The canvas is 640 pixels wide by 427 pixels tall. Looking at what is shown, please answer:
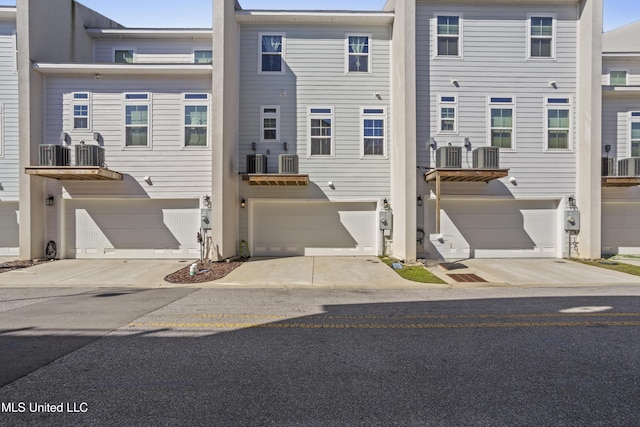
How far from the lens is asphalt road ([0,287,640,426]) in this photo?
9.21ft

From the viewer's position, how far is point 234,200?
40.3 feet

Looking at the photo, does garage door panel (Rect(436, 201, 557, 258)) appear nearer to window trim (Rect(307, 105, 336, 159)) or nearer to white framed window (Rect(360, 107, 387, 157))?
white framed window (Rect(360, 107, 387, 157))

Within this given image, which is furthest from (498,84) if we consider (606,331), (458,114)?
(606,331)

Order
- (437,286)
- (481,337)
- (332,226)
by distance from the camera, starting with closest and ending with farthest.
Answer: (481,337)
(437,286)
(332,226)

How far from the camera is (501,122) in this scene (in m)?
12.2

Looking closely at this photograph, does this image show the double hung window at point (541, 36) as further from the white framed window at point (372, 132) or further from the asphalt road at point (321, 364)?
the asphalt road at point (321, 364)

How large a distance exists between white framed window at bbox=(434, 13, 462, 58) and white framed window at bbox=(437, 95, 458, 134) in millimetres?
1635

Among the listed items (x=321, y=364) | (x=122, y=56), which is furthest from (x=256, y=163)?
(x=321, y=364)

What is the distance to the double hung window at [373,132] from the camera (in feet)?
42.0

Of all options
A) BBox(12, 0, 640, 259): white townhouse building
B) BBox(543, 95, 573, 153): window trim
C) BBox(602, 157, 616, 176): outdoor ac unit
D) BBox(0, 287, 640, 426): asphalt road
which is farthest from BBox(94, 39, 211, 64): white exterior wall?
BBox(602, 157, 616, 176): outdoor ac unit

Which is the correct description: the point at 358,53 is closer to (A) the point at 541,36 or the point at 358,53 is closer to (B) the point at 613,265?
(A) the point at 541,36

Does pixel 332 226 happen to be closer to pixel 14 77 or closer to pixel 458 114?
pixel 458 114

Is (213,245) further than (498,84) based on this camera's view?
No

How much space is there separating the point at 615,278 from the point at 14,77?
70.0 feet
